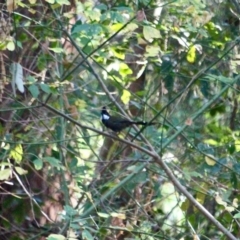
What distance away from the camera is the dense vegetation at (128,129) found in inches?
141

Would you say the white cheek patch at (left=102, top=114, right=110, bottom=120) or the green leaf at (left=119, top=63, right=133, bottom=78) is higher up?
the green leaf at (left=119, top=63, right=133, bottom=78)

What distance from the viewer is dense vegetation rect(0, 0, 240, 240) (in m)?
3.58

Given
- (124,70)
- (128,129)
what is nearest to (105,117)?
(128,129)

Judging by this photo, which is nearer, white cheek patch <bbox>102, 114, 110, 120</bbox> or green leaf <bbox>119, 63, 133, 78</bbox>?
white cheek patch <bbox>102, 114, 110, 120</bbox>

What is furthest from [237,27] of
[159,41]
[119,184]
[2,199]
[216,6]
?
[2,199]

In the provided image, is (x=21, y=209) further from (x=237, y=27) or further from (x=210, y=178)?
(x=237, y=27)

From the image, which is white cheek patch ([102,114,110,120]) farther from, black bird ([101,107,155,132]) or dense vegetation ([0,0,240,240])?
dense vegetation ([0,0,240,240])

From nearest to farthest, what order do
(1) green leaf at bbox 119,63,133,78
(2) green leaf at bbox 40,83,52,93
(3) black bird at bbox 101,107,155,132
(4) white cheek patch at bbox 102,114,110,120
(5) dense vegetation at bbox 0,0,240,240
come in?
(2) green leaf at bbox 40,83,52,93 < (3) black bird at bbox 101,107,155,132 < (5) dense vegetation at bbox 0,0,240,240 < (4) white cheek patch at bbox 102,114,110,120 < (1) green leaf at bbox 119,63,133,78

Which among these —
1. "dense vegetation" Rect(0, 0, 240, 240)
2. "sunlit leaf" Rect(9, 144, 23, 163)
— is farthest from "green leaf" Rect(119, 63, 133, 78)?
"sunlit leaf" Rect(9, 144, 23, 163)

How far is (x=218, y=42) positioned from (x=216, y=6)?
1.20ft

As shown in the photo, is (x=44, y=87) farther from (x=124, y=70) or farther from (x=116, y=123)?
(x=124, y=70)

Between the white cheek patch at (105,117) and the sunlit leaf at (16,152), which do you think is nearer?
the sunlit leaf at (16,152)

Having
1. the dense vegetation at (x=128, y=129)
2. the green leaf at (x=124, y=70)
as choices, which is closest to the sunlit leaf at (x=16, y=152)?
the dense vegetation at (x=128, y=129)

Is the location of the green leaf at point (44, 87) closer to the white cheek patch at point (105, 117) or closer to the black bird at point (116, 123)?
the black bird at point (116, 123)
